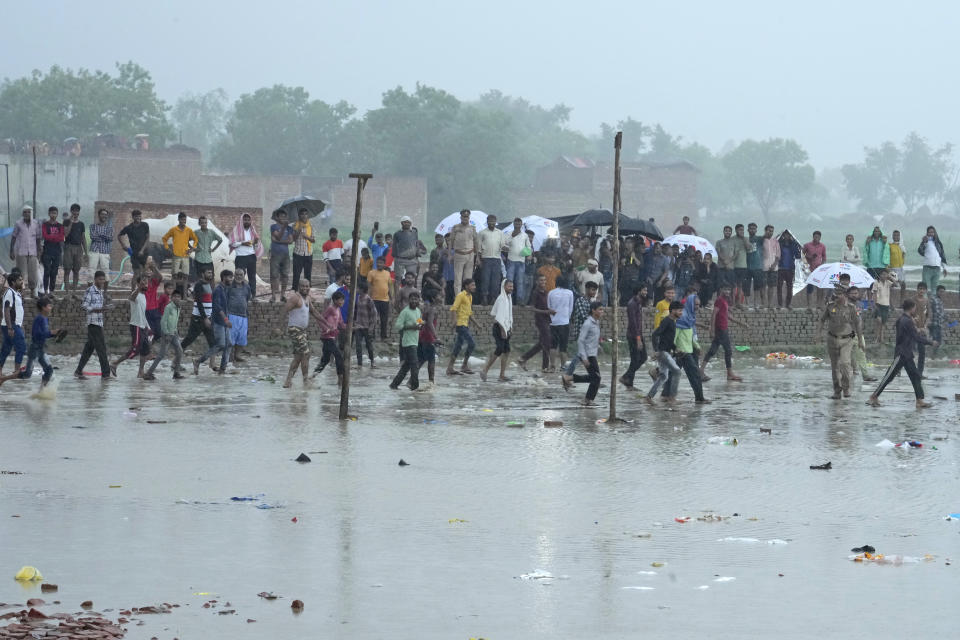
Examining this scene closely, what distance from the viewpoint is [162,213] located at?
40.3 m

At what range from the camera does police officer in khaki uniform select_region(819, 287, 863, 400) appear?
1875 cm

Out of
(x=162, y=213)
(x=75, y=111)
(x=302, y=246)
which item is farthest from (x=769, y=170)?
(x=302, y=246)

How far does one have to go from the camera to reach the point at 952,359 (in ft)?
90.7

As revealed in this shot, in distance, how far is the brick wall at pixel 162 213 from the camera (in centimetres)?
3925


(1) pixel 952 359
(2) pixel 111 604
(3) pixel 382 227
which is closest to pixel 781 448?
(2) pixel 111 604

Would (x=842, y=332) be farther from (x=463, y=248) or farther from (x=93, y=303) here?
(x=93, y=303)

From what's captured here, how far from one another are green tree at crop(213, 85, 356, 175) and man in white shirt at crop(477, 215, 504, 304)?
7302cm

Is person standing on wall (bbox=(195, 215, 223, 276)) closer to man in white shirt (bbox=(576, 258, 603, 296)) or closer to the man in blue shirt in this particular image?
the man in blue shirt

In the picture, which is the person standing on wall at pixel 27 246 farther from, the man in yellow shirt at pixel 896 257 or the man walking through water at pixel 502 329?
the man in yellow shirt at pixel 896 257

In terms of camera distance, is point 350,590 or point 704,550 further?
point 704,550

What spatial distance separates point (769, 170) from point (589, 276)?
13648 cm

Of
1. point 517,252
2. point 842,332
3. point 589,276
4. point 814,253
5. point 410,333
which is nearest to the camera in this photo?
point 410,333

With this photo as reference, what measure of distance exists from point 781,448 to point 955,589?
6.00 metres

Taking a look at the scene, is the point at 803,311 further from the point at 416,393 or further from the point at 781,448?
the point at 781,448
